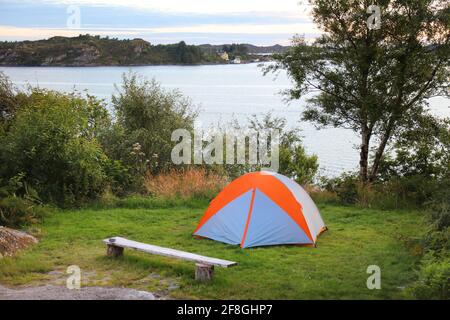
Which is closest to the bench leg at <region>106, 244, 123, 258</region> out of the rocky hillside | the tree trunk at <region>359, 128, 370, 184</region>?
the tree trunk at <region>359, 128, 370, 184</region>

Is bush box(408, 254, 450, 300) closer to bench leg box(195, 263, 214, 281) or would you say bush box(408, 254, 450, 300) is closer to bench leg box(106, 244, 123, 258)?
bench leg box(195, 263, 214, 281)

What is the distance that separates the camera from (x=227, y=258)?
8.57 meters

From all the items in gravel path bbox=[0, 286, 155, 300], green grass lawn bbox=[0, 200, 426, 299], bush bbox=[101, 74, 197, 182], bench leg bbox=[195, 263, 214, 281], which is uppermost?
bush bbox=[101, 74, 197, 182]

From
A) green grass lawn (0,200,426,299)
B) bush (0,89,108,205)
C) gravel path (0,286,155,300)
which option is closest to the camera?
gravel path (0,286,155,300)

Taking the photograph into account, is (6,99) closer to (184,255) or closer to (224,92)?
(184,255)

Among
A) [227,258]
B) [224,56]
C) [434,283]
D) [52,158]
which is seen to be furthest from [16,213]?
[224,56]

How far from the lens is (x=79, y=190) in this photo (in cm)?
1266

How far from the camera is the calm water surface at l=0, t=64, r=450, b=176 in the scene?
22.0 m

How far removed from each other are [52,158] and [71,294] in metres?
6.23

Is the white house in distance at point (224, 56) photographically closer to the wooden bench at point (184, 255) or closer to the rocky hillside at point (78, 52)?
the rocky hillside at point (78, 52)

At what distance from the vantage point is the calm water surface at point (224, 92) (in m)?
22.0

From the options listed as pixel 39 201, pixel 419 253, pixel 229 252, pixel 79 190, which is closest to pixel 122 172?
pixel 79 190

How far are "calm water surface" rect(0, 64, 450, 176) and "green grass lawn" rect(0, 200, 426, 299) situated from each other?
6.06 metres

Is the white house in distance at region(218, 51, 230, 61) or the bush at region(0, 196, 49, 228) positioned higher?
the white house in distance at region(218, 51, 230, 61)
